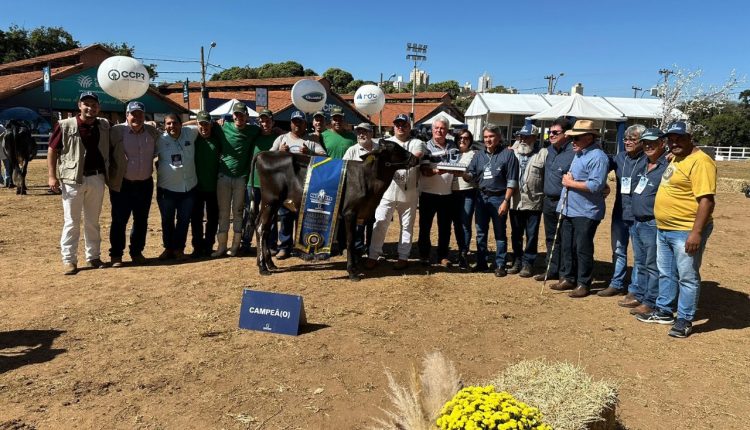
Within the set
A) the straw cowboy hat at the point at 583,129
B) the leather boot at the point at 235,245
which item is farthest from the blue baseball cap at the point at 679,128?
the leather boot at the point at 235,245

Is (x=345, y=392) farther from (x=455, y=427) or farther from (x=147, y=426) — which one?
(x=455, y=427)

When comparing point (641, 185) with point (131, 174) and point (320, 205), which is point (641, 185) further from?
point (131, 174)

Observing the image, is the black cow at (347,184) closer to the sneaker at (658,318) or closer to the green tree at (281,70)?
the sneaker at (658,318)

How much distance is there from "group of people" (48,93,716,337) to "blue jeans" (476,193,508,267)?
0.02 m

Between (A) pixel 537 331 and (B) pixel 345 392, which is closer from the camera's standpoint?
(B) pixel 345 392

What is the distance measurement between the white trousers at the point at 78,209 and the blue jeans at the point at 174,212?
29.4 inches

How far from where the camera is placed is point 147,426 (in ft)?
10.4

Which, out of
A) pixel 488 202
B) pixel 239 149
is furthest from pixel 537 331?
pixel 239 149

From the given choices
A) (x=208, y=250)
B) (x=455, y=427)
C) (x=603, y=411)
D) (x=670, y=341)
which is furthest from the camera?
(x=208, y=250)

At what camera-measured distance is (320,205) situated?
6348mm

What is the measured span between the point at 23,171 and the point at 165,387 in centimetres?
1208

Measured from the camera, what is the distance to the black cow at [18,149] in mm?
12727

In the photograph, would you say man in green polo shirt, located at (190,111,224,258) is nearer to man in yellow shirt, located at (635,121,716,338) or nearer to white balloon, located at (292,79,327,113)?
white balloon, located at (292,79,327,113)

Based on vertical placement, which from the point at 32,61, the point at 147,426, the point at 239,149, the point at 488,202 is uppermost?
the point at 32,61
